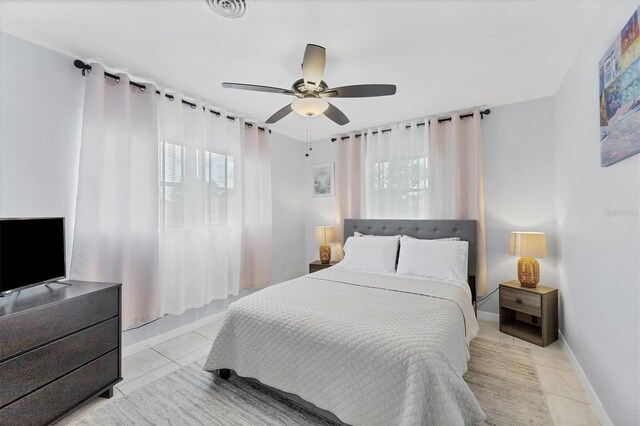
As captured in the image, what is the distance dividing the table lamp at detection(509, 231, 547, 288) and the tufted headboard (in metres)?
0.40

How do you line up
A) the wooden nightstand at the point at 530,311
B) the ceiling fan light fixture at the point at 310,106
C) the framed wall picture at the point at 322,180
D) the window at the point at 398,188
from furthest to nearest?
the framed wall picture at the point at 322,180, the window at the point at 398,188, the wooden nightstand at the point at 530,311, the ceiling fan light fixture at the point at 310,106

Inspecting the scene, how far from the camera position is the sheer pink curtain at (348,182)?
4.08 metres

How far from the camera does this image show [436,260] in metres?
2.87

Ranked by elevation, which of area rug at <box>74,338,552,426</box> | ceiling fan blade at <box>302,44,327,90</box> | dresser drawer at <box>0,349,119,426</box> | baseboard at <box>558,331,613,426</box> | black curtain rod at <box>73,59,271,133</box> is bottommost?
area rug at <box>74,338,552,426</box>

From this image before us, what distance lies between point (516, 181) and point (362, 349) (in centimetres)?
280

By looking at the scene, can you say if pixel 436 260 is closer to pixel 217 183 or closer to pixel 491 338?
pixel 491 338

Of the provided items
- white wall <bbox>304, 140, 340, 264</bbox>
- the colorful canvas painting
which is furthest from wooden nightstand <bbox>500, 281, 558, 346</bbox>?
white wall <bbox>304, 140, 340, 264</bbox>

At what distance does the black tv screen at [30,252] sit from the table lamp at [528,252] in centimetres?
390

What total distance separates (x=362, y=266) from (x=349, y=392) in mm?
1807

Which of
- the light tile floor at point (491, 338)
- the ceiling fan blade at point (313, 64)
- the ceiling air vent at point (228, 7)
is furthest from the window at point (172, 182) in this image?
the ceiling fan blade at point (313, 64)

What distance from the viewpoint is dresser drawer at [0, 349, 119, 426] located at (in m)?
1.46

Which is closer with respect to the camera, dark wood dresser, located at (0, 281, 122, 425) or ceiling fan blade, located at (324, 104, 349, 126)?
dark wood dresser, located at (0, 281, 122, 425)

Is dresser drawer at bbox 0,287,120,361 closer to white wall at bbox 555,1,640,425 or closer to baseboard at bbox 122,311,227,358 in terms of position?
baseboard at bbox 122,311,227,358

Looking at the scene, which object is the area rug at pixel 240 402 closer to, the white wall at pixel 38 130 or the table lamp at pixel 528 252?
the table lamp at pixel 528 252
